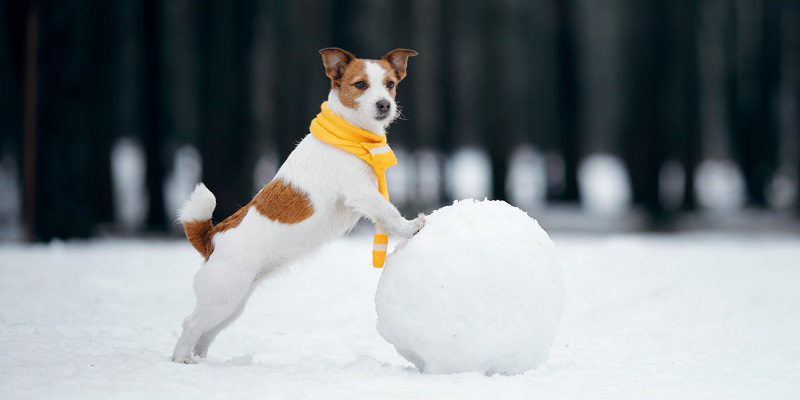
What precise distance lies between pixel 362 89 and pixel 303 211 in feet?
2.54

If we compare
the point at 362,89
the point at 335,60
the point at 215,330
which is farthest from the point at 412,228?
the point at 215,330

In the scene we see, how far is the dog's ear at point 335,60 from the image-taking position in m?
4.67

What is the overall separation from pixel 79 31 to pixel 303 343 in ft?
19.5

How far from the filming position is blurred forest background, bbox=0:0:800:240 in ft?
31.1

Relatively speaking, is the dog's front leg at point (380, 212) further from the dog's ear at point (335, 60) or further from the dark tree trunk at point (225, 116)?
the dark tree trunk at point (225, 116)

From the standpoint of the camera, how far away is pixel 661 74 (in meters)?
11.6

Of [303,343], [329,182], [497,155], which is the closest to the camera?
[329,182]

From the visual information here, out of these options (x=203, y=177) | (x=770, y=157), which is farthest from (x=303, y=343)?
(x=770, y=157)

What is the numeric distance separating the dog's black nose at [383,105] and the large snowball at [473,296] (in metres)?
0.70

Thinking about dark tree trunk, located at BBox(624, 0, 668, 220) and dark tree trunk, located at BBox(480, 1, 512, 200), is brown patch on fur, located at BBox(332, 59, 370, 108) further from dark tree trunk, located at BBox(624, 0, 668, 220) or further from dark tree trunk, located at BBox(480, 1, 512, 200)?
dark tree trunk, located at BBox(624, 0, 668, 220)

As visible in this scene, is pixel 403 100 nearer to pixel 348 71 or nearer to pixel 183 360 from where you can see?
pixel 348 71

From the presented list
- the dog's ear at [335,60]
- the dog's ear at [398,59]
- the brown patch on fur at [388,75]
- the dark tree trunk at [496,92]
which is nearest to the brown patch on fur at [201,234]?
the dog's ear at [335,60]

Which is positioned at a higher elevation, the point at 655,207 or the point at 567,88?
the point at 567,88

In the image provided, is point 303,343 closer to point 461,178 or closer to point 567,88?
point 567,88
